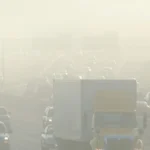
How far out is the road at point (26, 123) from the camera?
139ft

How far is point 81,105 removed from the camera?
2831cm

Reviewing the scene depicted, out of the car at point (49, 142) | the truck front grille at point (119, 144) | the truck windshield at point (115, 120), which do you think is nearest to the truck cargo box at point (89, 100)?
the truck windshield at point (115, 120)

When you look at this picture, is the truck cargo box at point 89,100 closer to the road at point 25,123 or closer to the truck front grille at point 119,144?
the truck front grille at point 119,144

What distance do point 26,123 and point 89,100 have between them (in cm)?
3185

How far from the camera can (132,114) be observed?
27625 mm

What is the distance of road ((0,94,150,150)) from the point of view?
42.5m

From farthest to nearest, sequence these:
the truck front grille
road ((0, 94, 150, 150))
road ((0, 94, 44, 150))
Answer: road ((0, 94, 44, 150)), road ((0, 94, 150, 150)), the truck front grille

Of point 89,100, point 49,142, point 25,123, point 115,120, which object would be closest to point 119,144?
point 115,120

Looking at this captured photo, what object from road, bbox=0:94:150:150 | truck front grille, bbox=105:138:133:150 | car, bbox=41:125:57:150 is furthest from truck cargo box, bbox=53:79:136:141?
road, bbox=0:94:150:150

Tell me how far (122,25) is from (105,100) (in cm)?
17041

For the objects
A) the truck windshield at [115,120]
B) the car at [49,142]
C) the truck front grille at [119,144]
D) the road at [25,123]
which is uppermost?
the truck windshield at [115,120]

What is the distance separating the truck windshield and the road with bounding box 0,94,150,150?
11.6 m

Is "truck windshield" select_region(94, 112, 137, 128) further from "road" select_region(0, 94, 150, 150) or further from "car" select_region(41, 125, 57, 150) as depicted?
"road" select_region(0, 94, 150, 150)

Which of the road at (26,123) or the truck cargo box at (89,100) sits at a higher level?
the truck cargo box at (89,100)
